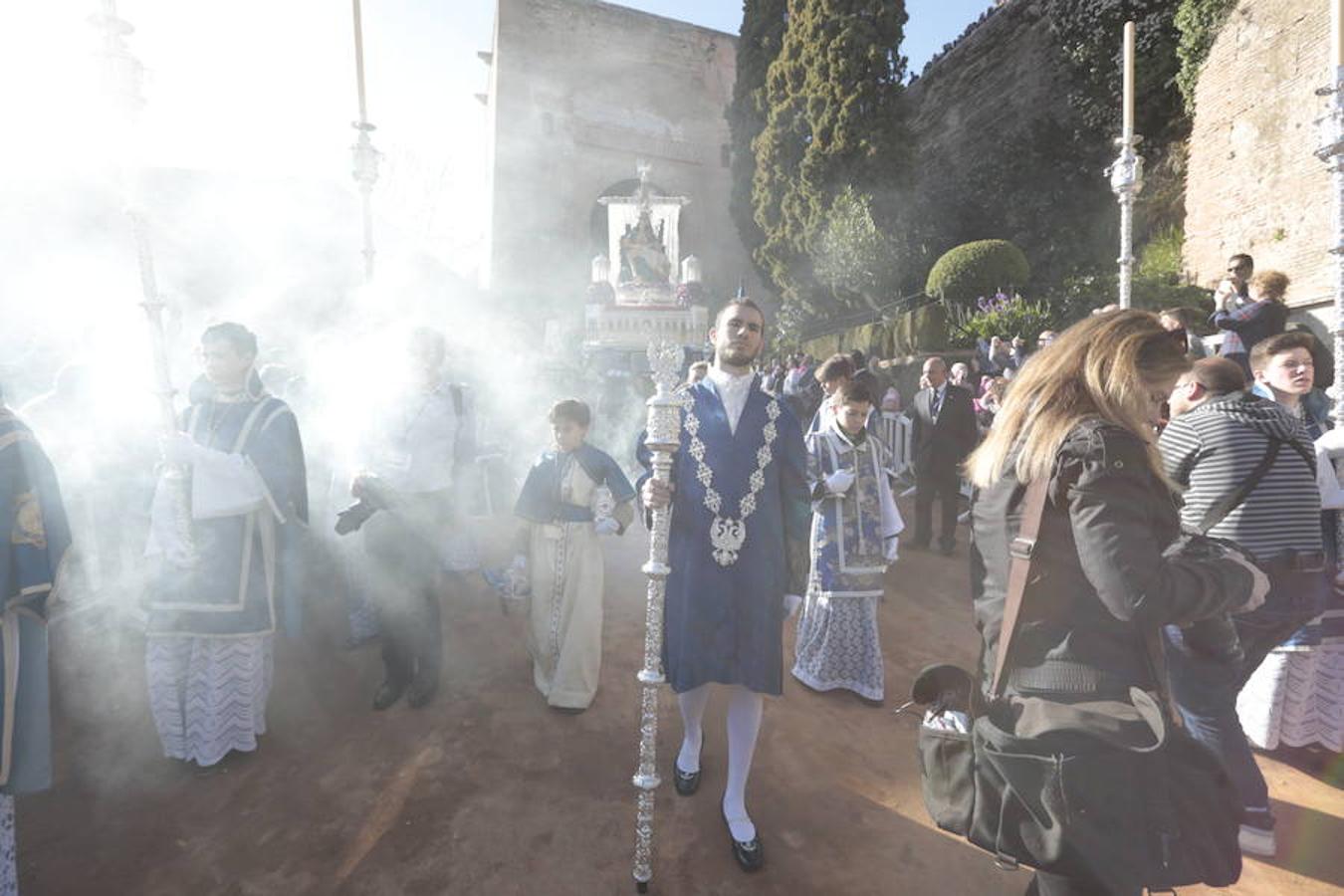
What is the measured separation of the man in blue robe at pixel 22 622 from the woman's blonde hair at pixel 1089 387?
9.36 feet

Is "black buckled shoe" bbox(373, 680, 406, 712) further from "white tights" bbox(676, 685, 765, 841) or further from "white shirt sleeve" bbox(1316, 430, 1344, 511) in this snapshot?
"white shirt sleeve" bbox(1316, 430, 1344, 511)

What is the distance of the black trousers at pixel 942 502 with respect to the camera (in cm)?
680

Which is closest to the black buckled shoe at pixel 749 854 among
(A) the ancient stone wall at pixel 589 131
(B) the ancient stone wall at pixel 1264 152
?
(B) the ancient stone wall at pixel 1264 152

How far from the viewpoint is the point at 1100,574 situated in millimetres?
1406

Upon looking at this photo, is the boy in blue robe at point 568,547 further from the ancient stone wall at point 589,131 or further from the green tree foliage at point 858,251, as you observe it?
the ancient stone wall at point 589,131

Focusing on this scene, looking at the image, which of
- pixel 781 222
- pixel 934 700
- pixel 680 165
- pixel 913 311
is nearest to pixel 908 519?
pixel 913 311

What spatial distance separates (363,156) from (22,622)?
4222 mm

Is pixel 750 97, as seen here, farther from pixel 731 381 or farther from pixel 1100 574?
pixel 1100 574

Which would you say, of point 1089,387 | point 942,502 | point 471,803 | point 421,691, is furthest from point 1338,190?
point 421,691

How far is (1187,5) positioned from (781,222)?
9.24 metres

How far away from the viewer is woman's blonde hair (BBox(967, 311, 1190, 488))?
1.52 metres

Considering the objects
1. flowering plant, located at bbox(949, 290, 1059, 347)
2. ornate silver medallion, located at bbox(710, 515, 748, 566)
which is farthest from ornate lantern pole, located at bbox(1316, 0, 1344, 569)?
flowering plant, located at bbox(949, 290, 1059, 347)

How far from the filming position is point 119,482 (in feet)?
13.7

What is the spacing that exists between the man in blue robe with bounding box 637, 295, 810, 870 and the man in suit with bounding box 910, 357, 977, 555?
459cm
